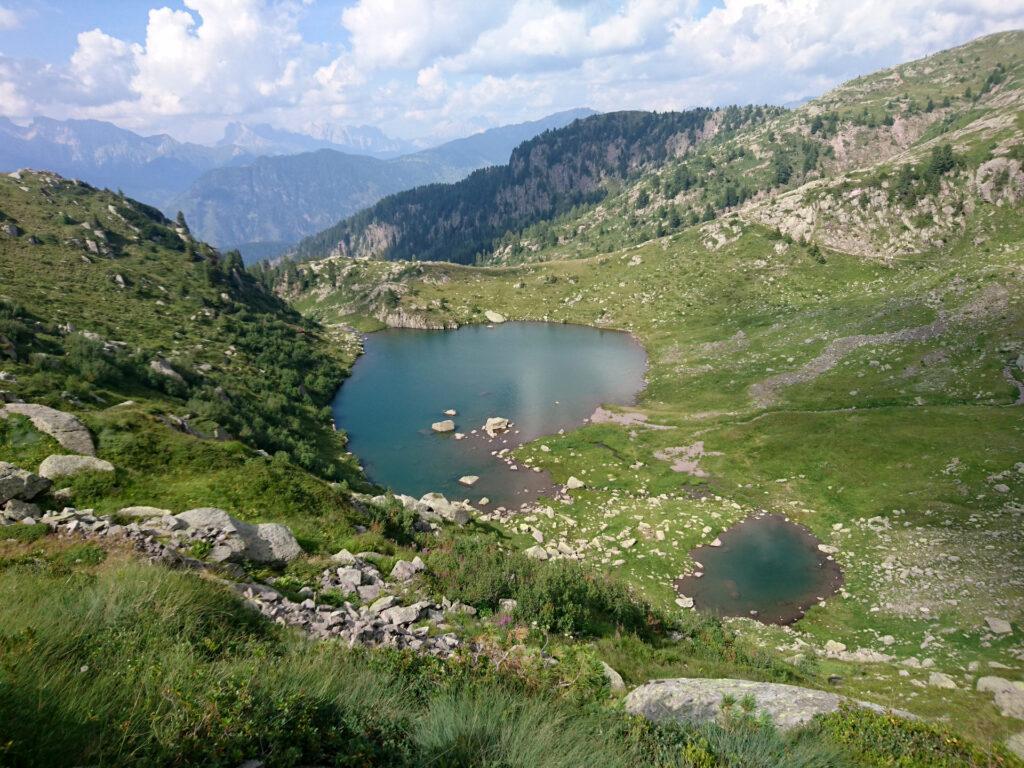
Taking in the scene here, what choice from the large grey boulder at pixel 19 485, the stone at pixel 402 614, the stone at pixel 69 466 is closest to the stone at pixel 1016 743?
the stone at pixel 402 614

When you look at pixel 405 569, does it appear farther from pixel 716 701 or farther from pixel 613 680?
pixel 716 701

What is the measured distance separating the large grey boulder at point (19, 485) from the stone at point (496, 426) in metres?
52.1

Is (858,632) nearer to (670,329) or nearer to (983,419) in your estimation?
(983,419)

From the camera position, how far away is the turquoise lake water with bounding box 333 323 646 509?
58500 mm

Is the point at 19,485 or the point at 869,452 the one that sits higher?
the point at 19,485

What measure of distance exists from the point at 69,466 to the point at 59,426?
5.36 meters

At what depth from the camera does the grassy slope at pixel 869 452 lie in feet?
94.5

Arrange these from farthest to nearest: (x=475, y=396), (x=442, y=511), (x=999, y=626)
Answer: (x=475, y=396)
(x=442, y=511)
(x=999, y=626)

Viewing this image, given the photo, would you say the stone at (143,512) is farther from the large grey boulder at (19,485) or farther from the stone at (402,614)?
the stone at (402,614)

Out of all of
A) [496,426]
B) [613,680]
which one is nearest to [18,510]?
[613,680]

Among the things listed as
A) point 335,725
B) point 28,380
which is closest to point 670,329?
point 28,380

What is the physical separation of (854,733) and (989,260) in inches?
4067

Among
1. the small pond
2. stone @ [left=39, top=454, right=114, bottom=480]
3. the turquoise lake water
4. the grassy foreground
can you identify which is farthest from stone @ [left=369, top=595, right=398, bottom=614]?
the turquoise lake water

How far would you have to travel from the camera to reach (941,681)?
71.3 ft
